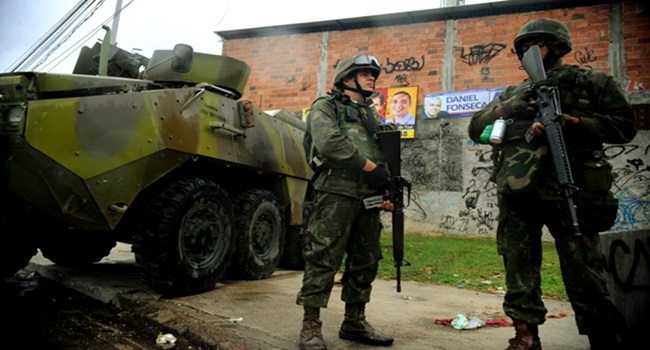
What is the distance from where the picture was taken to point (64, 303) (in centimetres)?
378

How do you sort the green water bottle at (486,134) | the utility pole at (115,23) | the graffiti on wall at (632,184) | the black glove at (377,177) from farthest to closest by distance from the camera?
the utility pole at (115,23) → the graffiti on wall at (632,184) → the black glove at (377,177) → the green water bottle at (486,134)

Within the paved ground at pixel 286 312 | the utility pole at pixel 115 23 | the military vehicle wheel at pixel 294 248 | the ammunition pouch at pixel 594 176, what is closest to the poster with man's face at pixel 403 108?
the military vehicle wheel at pixel 294 248

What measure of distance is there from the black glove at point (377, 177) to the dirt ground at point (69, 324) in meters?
1.33

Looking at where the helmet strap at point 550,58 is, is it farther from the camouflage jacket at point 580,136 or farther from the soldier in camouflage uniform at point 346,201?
the soldier in camouflage uniform at point 346,201

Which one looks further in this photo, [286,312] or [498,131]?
[286,312]

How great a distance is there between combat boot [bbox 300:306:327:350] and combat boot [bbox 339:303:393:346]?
25 cm

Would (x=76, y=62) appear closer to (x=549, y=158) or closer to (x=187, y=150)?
(x=187, y=150)

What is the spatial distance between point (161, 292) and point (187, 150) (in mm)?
1085

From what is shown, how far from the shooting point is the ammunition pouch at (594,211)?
2.26 metres

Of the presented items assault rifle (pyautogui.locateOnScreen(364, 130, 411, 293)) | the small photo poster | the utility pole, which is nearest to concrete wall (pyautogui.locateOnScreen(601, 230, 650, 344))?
assault rifle (pyautogui.locateOnScreen(364, 130, 411, 293))

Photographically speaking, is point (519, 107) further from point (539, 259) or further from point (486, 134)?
point (539, 259)

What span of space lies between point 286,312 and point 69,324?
1.38 metres

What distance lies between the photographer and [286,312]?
340 cm

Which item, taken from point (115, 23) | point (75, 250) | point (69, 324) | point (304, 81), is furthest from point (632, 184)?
point (115, 23)
